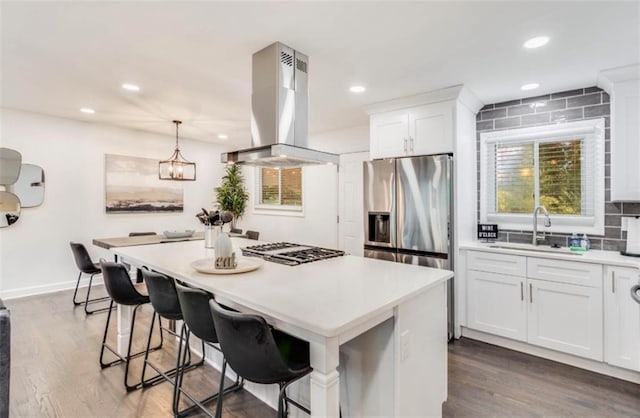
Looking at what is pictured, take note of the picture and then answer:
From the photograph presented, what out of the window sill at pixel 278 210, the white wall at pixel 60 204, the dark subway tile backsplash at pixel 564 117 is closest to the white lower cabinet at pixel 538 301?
the dark subway tile backsplash at pixel 564 117

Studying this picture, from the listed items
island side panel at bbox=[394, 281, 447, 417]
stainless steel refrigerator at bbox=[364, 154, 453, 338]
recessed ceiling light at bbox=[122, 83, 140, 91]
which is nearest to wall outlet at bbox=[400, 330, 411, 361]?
island side panel at bbox=[394, 281, 447, 417]

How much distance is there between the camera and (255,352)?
4.27ft

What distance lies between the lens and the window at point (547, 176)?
3.08 metres

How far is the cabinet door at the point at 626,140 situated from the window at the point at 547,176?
247mm

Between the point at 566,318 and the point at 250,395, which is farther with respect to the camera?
the point at 566,318

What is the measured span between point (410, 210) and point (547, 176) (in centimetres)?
149

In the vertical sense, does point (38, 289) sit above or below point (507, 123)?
below

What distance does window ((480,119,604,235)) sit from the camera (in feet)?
10.1

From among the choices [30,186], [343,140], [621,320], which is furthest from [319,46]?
[30,186]

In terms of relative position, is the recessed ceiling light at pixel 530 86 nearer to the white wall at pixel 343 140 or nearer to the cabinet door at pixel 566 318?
the cabinet door at pixel 566 318

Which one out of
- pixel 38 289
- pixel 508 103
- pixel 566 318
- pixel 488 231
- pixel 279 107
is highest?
pixel 508 103

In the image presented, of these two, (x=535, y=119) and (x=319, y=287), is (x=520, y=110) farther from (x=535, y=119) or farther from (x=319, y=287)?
(x=319, y=287)

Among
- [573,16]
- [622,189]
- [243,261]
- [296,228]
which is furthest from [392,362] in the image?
[296,228]

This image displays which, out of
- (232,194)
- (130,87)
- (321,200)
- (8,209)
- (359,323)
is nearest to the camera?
(359,323)
